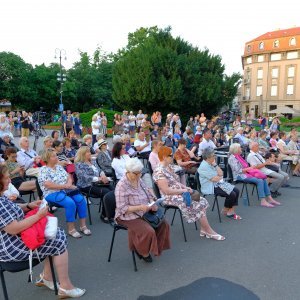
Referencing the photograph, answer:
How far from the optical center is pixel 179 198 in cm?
504

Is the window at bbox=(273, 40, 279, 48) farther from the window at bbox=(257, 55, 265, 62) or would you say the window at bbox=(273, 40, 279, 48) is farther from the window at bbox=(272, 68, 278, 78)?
the window at bbox=(272, 68, 278, 78)

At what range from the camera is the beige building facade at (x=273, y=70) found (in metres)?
58.8

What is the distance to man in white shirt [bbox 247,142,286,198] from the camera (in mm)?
7238

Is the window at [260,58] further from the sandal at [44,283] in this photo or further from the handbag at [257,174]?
the sandal at [44,283]

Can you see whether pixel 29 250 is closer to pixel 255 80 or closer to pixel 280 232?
pixel 280 232

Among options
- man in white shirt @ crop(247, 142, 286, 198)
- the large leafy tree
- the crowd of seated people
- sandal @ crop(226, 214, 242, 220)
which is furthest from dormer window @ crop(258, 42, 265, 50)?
sandal @ crop(226, 214, 242, 220)

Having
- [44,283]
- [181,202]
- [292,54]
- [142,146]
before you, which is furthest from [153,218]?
[292,54]

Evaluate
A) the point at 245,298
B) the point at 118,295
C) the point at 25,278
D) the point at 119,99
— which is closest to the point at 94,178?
the point at 25,278

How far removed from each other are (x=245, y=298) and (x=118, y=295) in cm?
134

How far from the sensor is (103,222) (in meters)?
5.73

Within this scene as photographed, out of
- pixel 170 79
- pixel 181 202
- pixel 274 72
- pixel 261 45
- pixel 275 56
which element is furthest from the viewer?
pixel 261 45

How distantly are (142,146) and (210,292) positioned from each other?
667cm

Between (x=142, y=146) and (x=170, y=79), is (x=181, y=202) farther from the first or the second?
(x=170, y=79)

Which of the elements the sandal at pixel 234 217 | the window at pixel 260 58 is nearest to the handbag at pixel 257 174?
the sandal at pixel 234 217
